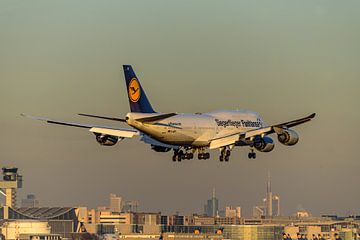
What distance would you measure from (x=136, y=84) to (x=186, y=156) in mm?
12400

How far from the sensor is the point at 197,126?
16362cm

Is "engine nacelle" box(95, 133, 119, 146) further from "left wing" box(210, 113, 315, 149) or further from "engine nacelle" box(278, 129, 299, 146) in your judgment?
"engine nacelle" box(278, 129, 299, 146)

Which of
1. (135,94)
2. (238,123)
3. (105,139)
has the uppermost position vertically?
(135,94)

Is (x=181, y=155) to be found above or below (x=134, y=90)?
below

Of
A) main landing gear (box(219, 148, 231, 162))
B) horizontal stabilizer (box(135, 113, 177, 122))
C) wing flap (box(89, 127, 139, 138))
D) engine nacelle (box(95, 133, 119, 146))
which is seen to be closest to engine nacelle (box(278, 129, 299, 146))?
main landing gear (box(219, 148, 231, 162))

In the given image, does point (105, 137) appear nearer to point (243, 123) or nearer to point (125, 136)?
point (125, 136)

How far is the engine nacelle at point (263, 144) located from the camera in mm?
166875

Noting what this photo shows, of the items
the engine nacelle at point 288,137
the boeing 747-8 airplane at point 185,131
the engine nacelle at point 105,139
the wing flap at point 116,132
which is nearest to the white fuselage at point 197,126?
the boeing 747-8 airplane at point 185,131

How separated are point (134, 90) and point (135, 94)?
0.56 meters

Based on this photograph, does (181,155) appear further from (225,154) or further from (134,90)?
(134,90)

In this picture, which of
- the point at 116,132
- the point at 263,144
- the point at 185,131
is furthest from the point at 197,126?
the point at 116,132

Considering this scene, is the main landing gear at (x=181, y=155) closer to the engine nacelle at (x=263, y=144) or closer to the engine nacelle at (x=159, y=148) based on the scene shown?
the engine nacelle at (x=159, y=148)

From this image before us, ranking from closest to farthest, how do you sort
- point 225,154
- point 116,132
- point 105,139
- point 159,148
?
point 116,132
point 105,139
point 159,148
point 225,154

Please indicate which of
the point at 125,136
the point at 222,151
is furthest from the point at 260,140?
the point at 125,136
